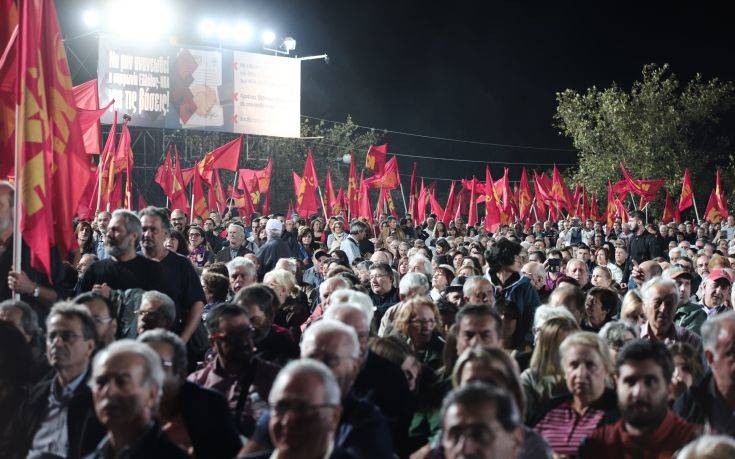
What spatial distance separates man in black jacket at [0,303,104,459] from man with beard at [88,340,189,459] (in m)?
0.74

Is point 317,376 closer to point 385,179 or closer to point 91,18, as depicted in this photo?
point 385,179

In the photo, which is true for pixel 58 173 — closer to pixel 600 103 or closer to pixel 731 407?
pixel 731 407

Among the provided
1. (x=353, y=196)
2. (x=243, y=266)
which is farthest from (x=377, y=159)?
(x=243, y=266)

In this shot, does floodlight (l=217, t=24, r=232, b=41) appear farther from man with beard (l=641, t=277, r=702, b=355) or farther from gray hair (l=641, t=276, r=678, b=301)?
man with beard (l=641, t=277, r=702, b=355)

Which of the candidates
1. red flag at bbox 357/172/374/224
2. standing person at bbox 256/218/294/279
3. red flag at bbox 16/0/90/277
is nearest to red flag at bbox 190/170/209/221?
red flag at bbox 357/172/374/224

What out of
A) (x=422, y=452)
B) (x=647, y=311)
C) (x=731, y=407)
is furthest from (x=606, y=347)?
(x=647, y=311)

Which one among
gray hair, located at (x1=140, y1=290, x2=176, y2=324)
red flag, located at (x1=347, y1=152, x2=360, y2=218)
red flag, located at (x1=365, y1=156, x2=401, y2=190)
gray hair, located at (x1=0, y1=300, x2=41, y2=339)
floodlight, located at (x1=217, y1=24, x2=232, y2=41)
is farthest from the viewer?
floodlight, located at (x1=217, y1=24, x2=232, y2=41)

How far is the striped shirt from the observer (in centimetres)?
500

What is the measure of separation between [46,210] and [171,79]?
27980mm

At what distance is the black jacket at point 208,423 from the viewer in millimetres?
4574

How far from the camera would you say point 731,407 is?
5070 mm

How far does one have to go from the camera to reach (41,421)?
5.22 meters

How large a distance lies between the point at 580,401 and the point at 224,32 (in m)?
33.4

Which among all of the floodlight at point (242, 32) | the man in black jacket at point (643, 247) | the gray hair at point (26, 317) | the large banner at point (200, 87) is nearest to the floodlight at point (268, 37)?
the floodlight at point (242, 32)
